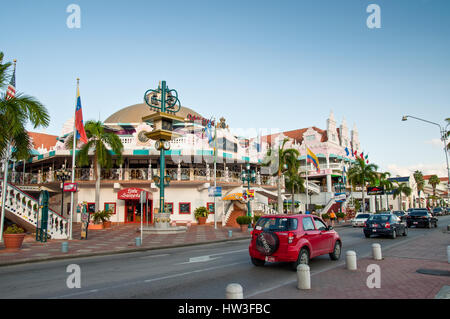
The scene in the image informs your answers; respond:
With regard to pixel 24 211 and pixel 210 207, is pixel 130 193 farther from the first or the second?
pixel 24 211

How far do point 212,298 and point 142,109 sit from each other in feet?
141

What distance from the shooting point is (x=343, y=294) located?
283 inches

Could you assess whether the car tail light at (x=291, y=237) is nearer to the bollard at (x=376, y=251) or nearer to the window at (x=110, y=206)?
the bollard at (x=376, y=251)

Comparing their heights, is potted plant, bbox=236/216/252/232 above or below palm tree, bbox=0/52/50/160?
below

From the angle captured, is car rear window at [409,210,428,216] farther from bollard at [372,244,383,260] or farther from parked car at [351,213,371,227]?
bollard at [372,244,383,260]

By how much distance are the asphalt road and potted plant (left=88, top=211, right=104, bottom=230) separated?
661 inches

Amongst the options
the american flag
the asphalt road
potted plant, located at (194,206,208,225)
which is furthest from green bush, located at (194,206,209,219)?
the american flag

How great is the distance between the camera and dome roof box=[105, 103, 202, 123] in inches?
1789

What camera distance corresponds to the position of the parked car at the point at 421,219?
3128 cm

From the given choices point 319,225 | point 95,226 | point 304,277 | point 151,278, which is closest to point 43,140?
point 95,226

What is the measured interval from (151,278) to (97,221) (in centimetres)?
2277
